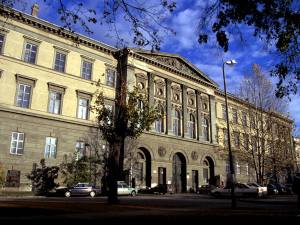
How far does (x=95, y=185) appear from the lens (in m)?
38.2

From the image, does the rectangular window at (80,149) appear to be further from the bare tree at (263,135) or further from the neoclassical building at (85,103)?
the bare tree at (263,135)

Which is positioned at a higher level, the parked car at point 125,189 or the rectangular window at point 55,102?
the rectangular window at point 55,102

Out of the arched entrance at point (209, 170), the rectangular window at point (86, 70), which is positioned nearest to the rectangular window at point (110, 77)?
the rectangular window at point (86, 70)

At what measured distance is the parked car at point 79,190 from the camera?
3369 cm

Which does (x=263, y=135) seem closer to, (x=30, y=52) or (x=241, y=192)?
(x=241, y=192)

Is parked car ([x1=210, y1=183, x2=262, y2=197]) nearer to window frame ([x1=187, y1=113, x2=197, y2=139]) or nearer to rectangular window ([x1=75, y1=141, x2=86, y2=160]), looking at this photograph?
window frame ([x1=187, y1=113, x2=197, y2=139])

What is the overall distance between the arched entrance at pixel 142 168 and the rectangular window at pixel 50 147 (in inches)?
402

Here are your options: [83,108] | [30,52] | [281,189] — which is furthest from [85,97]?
[281,189]

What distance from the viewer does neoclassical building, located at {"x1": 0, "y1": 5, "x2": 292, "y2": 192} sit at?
3400 cm

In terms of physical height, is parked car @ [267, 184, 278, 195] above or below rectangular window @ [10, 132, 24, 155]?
below

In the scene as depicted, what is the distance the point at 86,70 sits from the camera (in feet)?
135

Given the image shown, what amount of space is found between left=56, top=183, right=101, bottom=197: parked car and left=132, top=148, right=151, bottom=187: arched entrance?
7.40 metres

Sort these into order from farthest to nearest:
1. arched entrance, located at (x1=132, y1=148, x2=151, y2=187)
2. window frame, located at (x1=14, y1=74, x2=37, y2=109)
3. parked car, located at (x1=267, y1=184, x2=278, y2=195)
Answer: parked car, located at (x1=267, y1=184, x2=278, y2=195) < arched entrance, located at (x1=132, y1=148, x2=151, y2=187) < window frame, located at (x1=14, y1=74, x2=37, y2=109)

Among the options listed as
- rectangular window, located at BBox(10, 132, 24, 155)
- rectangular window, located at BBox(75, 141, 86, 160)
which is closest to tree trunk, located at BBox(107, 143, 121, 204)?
rectangular window, located at BBox(10, 132, 24, 155)
